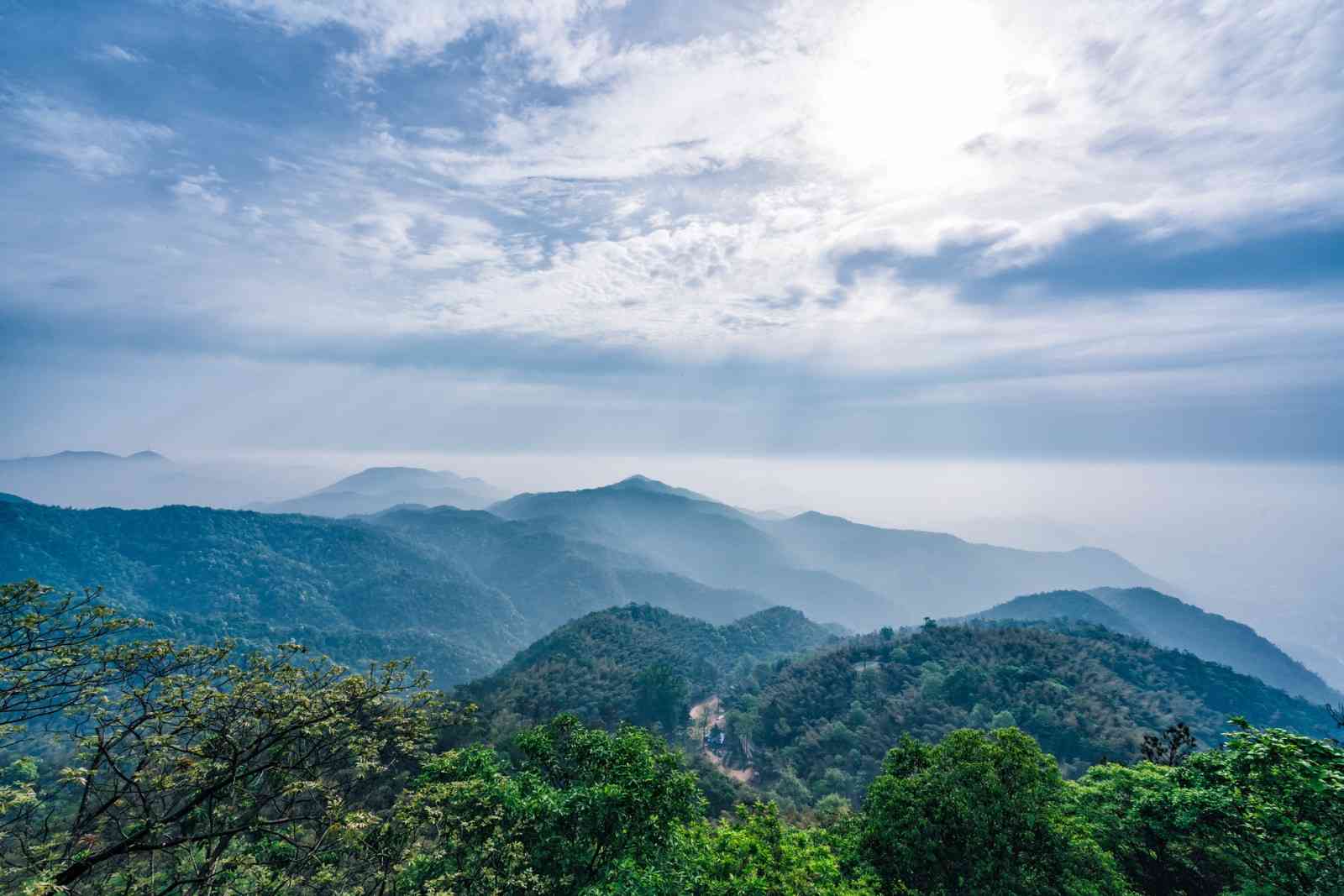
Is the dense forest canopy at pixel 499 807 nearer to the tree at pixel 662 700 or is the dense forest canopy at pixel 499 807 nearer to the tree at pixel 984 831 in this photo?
the tree at pixel 984 831

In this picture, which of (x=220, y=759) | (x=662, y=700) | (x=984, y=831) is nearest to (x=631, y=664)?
(x=662, y=700)

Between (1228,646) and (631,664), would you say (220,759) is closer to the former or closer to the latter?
(631,664)

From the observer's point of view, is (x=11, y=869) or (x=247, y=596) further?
(x=247, y=596)

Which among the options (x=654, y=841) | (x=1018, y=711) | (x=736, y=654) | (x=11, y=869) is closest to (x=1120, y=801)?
(x=654, y=841)

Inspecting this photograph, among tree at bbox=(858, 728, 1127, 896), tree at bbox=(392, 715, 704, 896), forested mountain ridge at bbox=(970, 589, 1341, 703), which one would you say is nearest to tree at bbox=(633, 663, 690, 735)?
tree at bbox=(858, 728, 1127, 896)

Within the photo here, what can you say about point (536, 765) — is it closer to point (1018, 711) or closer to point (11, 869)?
point (11, 869)
